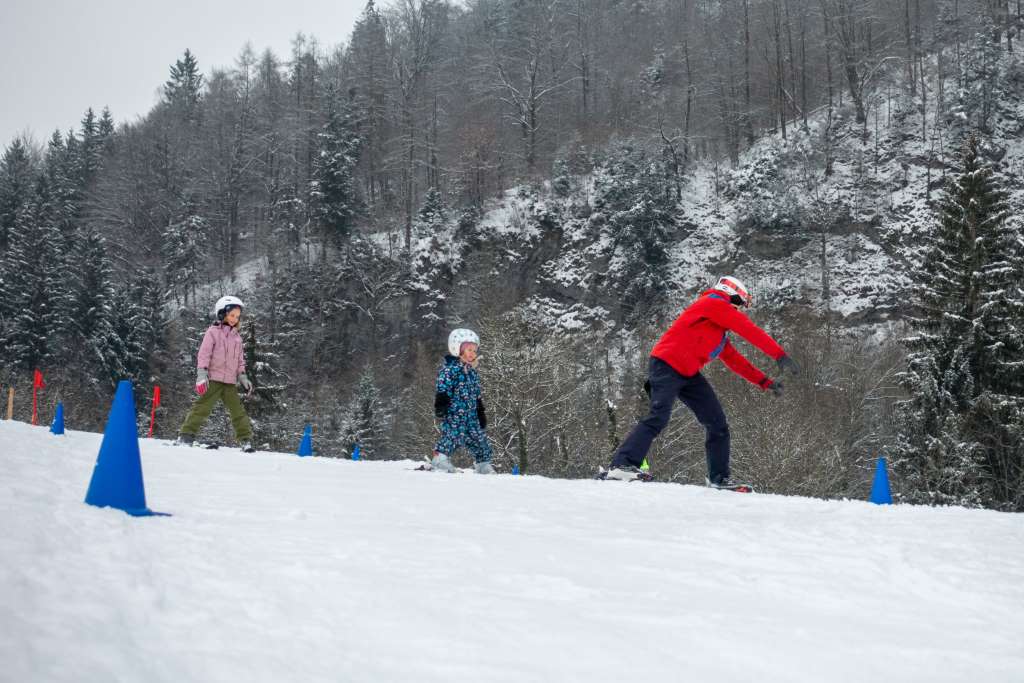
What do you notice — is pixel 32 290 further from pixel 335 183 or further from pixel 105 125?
pixel 105 125

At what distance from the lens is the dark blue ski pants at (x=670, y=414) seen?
7.13 metres

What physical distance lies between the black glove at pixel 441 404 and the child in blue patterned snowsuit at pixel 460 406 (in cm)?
1

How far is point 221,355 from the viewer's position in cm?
971

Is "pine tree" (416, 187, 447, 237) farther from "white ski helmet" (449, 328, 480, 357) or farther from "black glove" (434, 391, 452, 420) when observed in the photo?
"black glove" (434, 391, 452, 420)

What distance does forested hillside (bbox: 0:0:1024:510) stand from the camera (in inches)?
1081

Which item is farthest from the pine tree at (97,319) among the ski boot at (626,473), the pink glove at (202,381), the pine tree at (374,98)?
the ski boot at (626,473)

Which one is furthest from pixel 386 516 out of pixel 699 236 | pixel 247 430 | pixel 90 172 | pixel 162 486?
pixel 90 172

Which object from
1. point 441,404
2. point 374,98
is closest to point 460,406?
point 441,404

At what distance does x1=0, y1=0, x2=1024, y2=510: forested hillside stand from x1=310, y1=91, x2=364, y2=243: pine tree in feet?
0.71

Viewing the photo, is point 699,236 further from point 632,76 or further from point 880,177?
point 632,76

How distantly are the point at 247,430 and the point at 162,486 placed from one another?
5.27 m

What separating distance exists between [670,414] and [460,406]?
2.72 metres

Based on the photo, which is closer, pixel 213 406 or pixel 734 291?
pixel 734 291

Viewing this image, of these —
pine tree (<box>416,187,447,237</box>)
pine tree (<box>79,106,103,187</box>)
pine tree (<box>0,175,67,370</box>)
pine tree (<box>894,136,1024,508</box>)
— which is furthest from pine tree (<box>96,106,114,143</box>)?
pine tree (<box>894,136,1024,508</box>)
